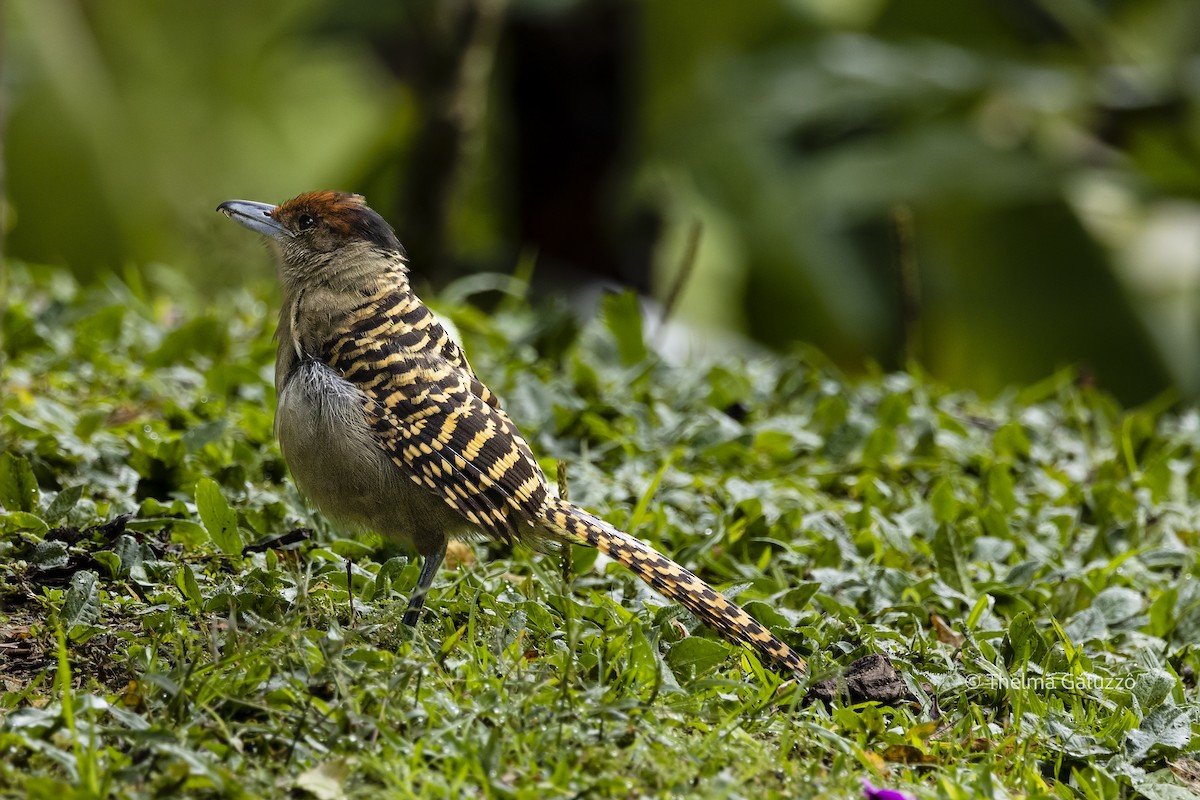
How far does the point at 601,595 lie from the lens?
4234 millimetres

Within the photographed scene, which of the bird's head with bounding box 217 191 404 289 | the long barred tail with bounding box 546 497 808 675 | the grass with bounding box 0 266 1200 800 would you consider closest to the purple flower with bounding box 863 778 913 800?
the grass with bounding box 0 266 1200 800

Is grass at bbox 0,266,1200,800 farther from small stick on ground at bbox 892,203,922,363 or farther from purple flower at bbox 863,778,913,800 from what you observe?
small stick on ground at bbox 892,203,922,363

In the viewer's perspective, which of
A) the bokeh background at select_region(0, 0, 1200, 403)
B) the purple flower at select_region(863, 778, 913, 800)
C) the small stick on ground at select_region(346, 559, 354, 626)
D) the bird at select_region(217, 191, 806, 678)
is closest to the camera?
the purple flower at select_region(863, 778, 913, 800)

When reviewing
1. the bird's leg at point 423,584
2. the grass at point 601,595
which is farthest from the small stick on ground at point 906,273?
the bird's leg at point 423,584

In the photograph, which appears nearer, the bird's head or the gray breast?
the gray breast

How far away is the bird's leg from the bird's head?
976 millimetres

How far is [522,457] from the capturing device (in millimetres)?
4047

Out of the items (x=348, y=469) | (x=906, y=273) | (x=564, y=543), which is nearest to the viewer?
(x=348, y=469)

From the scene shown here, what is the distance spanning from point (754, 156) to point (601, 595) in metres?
7.33

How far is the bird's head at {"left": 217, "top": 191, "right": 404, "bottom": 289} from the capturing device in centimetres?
437

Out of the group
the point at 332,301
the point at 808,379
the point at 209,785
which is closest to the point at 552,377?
the point at 808,379

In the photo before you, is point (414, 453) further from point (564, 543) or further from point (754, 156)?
point (754, 156)

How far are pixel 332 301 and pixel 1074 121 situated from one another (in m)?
9.25

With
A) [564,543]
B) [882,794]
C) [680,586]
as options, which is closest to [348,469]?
[564,543]
